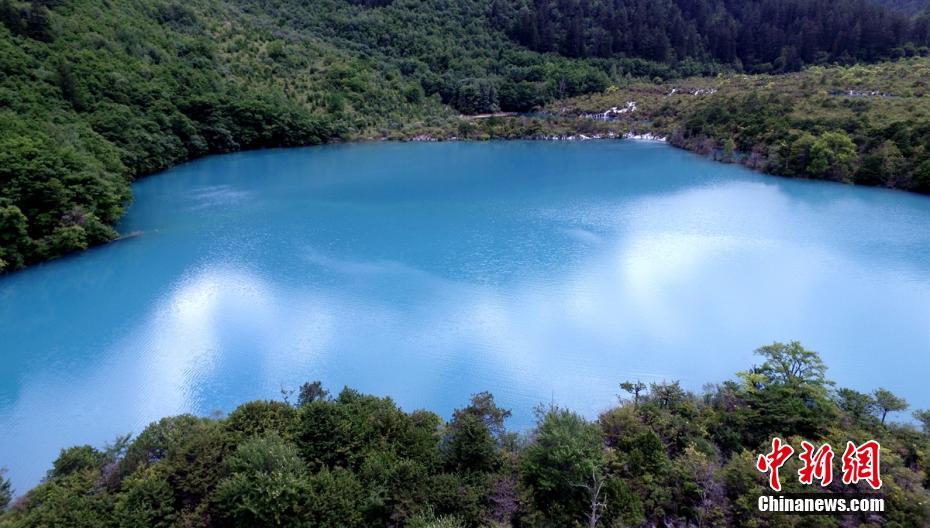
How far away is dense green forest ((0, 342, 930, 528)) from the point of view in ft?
26.2

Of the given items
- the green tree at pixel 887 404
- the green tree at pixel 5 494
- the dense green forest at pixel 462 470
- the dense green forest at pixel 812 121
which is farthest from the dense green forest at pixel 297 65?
the green tree at pixel 887 404

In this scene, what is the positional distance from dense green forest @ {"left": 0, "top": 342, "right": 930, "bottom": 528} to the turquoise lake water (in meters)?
2.80

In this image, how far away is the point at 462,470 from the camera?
30.5ft

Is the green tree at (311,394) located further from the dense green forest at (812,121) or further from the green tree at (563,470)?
the dense green forest at (812,121)

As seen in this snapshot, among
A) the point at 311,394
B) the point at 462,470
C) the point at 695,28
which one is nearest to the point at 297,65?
the point at 311,394

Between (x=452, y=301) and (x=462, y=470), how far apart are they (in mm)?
8669

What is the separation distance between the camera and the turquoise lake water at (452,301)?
13547 millimetres

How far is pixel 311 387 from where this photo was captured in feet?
38.0

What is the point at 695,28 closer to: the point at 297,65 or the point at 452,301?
the point at 297,65

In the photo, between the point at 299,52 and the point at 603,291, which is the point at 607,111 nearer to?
the point at 299,52

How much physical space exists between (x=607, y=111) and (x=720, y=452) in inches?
2034

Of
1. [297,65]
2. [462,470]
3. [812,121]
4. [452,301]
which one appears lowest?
[462,470]

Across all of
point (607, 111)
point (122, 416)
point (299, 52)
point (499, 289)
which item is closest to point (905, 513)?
point (499, 289)

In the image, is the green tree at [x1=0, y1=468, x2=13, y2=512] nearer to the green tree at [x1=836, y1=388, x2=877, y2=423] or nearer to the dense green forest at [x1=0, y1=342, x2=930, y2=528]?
the dense green forest at [x1=0, y1=342, x2=930, y2=528]
